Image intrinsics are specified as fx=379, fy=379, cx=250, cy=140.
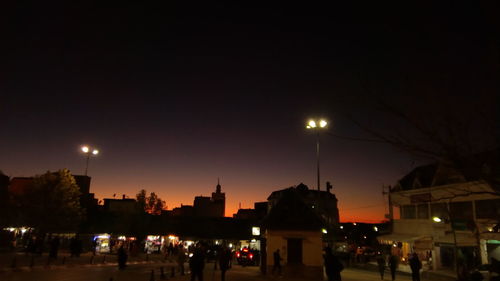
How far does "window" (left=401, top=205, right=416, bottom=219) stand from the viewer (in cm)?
3994

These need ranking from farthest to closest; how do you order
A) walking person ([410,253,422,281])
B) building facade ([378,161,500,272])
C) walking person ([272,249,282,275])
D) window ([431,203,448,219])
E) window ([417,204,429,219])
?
window ([417,204,429,219]) → window ([431,203,448,219]) → building facade ([378,161,500,272]) → walking person ([272,249,282,275]) → walking person ([410,253,422,281])

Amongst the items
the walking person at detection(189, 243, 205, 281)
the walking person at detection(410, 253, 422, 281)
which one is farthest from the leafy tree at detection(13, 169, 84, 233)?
the walking person at detection(410, 253, 422, 281)

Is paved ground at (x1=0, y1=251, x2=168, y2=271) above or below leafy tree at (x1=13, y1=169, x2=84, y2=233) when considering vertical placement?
below

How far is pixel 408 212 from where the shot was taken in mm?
40844

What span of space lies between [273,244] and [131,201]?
51.7 m

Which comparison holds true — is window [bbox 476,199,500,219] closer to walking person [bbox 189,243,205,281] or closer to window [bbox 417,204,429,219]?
window [bbox 417,204,429,219]

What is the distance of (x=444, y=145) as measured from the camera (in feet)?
19.9

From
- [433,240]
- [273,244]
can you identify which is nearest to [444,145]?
[273,244]

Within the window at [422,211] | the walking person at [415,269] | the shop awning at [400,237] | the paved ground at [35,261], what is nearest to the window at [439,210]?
the window at [422,211]

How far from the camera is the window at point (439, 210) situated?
35.0m

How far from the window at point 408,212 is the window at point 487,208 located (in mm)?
8725

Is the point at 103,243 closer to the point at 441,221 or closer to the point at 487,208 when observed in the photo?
the point at 441,221

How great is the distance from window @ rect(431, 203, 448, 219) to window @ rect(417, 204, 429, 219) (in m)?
0.90

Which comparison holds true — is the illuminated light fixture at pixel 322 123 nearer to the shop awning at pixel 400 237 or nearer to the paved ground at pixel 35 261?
the shop awning at pixel 400 237
